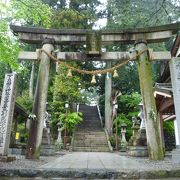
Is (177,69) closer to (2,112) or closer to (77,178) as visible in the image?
(77,178)

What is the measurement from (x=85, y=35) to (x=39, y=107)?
329cm

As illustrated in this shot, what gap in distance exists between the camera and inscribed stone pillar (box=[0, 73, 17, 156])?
6973mm

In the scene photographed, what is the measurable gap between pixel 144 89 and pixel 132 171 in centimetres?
398

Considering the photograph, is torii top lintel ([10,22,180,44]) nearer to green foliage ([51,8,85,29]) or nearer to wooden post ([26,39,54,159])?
wooden post ([26,39,54,159])

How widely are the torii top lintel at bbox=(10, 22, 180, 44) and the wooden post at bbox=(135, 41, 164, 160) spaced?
44 cm

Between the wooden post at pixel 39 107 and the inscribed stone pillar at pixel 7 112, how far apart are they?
0.83 metres

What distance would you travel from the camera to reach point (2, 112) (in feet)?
23.8

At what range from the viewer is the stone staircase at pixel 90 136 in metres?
18.5

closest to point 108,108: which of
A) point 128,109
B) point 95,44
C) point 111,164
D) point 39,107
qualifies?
point 128,109

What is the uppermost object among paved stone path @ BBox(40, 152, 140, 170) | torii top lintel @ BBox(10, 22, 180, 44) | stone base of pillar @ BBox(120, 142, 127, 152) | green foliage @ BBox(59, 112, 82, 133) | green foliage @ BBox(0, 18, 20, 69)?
torii top lintel @ BBox(10, 22, 180, 44)

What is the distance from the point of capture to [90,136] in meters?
21.0

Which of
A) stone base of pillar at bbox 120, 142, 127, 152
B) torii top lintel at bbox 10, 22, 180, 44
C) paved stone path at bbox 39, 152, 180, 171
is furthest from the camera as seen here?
stone base of pillar at bbox 120, 142, 127, 152

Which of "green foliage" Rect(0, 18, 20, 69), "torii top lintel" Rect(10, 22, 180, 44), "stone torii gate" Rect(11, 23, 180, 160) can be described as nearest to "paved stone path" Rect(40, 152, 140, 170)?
"stone torii gate" Rect(11, 23, 180, 160)

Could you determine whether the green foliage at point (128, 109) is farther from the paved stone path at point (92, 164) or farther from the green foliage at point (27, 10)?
the green foliage at point (27, 10)
